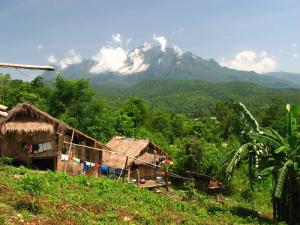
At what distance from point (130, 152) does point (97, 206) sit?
538 inches

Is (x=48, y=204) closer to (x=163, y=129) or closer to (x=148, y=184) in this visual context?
(x=148, y=184)

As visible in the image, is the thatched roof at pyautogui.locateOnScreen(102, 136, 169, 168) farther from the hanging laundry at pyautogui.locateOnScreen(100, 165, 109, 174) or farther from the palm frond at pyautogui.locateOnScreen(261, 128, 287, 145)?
the palm frond at pyautogui.locateOnScreen(261, 128, 287, 145)

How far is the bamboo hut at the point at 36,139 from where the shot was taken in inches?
894

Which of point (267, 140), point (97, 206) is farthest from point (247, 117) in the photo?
point (97, 206)

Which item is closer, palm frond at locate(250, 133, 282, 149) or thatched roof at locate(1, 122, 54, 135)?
palm frond at locate(250, 133, 282, 149)

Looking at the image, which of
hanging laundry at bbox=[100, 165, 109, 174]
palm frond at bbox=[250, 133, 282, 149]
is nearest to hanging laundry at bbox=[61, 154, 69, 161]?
hanging laundry at bbox=[100, 165, 109, 174]

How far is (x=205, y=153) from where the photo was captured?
2898 centimetres

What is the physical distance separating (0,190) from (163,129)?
49829 millimetres

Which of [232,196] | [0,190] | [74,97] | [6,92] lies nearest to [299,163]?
[232,196]

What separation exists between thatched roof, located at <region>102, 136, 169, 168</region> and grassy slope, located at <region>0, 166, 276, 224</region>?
20.2 feet

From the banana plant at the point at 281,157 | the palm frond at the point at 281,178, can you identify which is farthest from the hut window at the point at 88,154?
the palm frond at the point at 281,178

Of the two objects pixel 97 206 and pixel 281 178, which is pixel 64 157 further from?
pixel 281 178

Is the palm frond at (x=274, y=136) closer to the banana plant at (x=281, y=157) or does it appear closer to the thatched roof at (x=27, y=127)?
the banana plant at (x=281, y=157)

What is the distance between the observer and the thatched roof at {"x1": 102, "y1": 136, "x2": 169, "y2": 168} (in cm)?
2787
